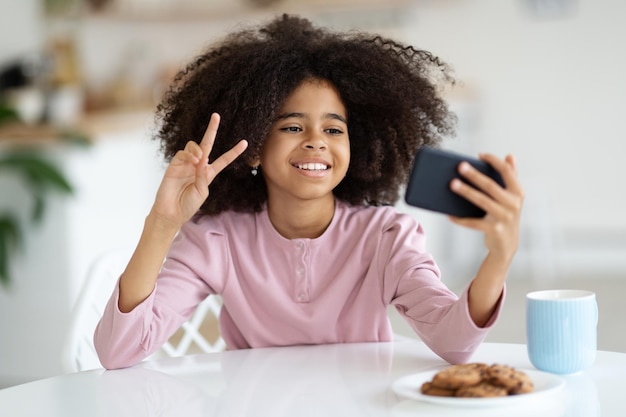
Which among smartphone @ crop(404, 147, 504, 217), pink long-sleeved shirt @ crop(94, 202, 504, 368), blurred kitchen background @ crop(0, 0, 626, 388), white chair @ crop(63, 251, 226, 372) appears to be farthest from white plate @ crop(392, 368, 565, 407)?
blurred kitchen background @ crop(0, 0, 626, 388)

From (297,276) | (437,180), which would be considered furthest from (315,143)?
(437,180)

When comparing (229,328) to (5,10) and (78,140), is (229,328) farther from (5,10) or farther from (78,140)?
(5,10)

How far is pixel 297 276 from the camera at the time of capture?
5.33ft

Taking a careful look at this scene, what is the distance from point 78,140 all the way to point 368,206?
6.82 feet

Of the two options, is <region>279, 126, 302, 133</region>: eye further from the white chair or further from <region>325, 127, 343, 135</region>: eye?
the white chair

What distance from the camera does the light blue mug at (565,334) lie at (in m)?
1.24

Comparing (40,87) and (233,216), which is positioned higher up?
(40,87)

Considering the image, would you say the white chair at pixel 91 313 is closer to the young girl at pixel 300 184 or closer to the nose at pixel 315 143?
the young girl at pixel 300 184

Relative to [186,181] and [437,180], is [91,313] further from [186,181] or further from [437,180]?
[437,180]

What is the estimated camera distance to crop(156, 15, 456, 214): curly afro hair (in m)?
1.60

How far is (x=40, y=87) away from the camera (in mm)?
4758

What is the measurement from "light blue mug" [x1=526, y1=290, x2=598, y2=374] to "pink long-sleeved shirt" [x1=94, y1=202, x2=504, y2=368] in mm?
288

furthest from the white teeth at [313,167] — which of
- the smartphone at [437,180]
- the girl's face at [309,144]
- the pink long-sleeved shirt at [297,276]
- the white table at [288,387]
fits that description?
the smartphone at [437,180]

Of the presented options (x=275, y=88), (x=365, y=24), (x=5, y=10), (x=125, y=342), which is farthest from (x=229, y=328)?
(x=365, y=24)
